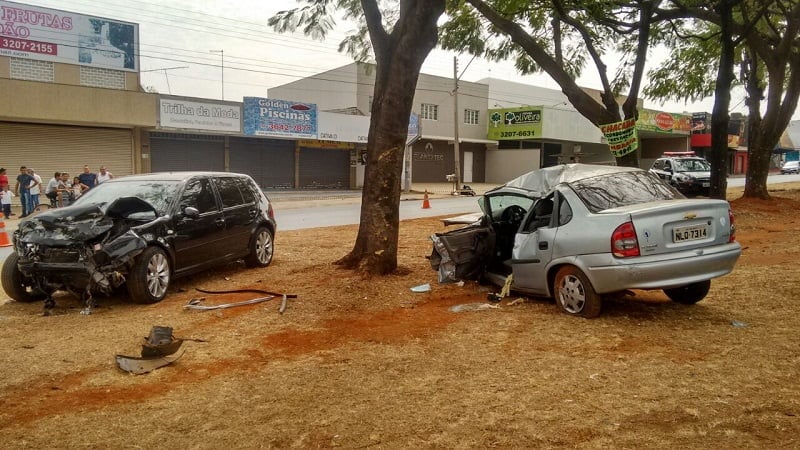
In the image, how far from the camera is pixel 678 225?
5402 mm

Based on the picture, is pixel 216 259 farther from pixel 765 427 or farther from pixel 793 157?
pixel 793 157

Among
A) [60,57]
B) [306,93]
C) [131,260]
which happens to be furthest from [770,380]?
[306,93]

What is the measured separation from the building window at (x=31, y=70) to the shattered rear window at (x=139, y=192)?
20.5 m

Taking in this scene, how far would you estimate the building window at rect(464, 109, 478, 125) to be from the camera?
4388 centimetres

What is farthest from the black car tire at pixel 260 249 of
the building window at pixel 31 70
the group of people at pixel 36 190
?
the building window at pixel 31 70

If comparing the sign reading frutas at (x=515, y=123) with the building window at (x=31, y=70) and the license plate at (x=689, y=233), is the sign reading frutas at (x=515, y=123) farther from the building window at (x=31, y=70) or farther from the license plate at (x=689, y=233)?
the license plate at (x=689, y=233)

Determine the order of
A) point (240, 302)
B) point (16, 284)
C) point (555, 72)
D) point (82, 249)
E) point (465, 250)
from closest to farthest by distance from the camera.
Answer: point (82, 249) → point (240, 302) → point (16, 284) → point (465, 250) → point (555, 72)

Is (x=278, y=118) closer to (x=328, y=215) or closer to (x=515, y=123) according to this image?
(x=328, y=215)

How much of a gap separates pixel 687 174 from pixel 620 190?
1868 cm

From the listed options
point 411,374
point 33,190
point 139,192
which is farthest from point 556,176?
point 33,190

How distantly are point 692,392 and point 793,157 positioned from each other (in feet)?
306

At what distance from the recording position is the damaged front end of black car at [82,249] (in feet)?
21.4

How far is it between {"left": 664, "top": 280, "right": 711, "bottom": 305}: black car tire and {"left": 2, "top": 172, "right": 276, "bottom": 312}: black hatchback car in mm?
5658

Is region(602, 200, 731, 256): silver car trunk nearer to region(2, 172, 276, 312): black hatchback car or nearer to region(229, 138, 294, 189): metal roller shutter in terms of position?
region(2, 172, 276, 312): black hatchback car
